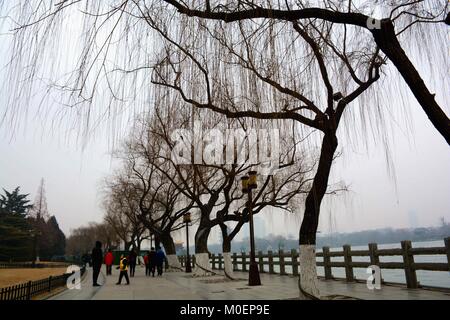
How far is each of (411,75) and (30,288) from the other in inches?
394

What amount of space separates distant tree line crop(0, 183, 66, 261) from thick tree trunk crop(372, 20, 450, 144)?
46.5 m

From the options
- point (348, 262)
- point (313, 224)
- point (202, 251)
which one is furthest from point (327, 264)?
point (313, 224)

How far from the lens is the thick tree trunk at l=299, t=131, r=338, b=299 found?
6.99 metres

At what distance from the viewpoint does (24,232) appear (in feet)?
161

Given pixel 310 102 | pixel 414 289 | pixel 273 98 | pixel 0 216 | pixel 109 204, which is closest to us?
pixel 273 98

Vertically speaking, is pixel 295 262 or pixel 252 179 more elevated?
pixel 252 179

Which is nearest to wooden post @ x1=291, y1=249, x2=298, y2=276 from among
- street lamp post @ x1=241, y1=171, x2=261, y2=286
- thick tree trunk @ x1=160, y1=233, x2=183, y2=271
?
street lamp post @ x1=241, y1=171, x2=261, y2=286

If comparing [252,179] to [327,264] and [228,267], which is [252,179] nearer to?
[327,264]

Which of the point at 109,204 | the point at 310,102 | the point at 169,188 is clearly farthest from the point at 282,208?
the point at 109,204

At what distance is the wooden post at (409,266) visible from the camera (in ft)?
32.9

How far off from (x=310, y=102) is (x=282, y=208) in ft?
41.7
